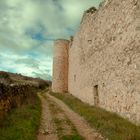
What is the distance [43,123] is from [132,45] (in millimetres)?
4367

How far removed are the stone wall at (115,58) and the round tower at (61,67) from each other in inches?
534

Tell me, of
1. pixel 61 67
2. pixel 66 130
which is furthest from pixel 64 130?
pixel 61 67

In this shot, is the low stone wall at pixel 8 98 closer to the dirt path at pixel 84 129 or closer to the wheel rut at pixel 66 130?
the wheel rut at pixel 66 130

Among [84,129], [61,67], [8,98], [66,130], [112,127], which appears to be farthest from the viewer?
[61,67]

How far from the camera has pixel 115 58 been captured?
12320mm

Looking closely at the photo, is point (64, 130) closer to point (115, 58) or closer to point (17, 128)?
point (17, 128)

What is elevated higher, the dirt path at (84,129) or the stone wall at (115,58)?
the stone wall at (115,58)

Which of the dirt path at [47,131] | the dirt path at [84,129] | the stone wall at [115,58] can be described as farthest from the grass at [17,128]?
the stone wall at [115,58]

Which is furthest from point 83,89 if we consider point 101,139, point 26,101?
point 101,139

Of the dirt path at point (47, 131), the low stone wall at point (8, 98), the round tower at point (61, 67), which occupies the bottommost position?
the dirt path at point (47, 131)

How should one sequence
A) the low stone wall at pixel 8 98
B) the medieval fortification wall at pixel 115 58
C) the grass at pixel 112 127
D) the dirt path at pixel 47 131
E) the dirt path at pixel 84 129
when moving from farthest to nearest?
the low stone wall at pixel 8 98 → the medieval fortification wall at pixel 115 58 → the dirt path at pixel 47 131 → the dirt path at pixel 84 129 → the grass at pixel 112 127

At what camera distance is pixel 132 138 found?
750 centimetres

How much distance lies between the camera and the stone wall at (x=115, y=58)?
10367 millimetres

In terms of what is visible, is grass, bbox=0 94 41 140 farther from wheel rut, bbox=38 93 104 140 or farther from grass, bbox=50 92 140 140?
grass, bbox=50 92 140 140
